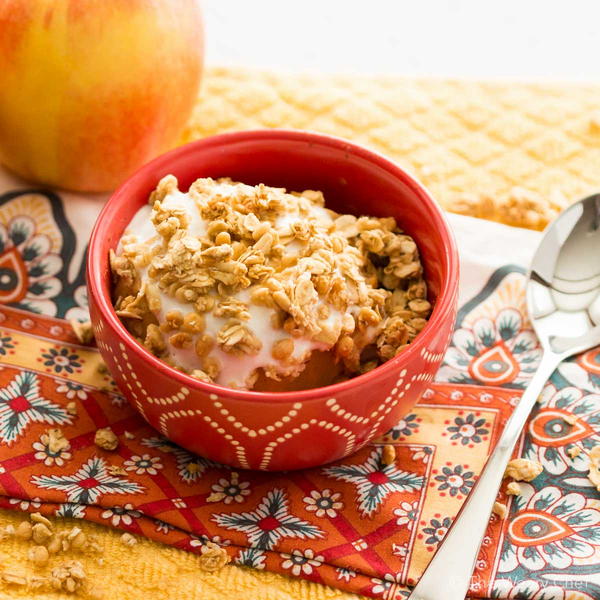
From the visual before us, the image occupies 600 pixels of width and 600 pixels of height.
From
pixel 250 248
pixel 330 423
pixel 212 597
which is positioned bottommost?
pixel 212 597

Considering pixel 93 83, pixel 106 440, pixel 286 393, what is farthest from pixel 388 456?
pixel 93 83

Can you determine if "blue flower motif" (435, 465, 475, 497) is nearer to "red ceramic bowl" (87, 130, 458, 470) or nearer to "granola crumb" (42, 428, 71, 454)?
"red ceramic bowl" (87, 130, 458, 470)

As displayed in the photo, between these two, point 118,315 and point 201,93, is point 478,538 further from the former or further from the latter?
point 201,93

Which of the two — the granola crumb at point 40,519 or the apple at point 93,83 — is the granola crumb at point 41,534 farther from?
the apple at point 93,83

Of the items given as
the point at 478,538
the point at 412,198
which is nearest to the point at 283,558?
the point at 478,538

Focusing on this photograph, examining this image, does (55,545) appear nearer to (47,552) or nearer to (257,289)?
(47,552)

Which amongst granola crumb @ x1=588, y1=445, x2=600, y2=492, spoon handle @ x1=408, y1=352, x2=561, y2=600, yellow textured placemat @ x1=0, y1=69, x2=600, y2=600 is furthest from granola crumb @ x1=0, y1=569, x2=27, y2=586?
yellow textured placemat @ x1=0, y1=69, x2=600, y2=600

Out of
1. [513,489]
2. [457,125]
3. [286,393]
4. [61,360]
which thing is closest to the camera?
[286,393]
